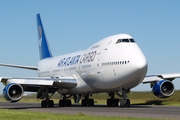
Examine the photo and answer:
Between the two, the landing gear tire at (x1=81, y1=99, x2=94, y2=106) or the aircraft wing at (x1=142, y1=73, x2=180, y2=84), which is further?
the landing gear tire at (x1=81, y1=99, x2=94, y2=106)

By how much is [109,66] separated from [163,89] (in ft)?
17.6

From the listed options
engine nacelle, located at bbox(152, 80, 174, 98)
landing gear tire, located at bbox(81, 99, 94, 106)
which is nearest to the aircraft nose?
engine nacelle, located at bbox(152, 80, 174, 98)

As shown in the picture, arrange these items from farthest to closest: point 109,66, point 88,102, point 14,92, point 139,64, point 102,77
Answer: point 88,102 < point 14,92 < point 102,77 < point 109,66 < point 139,64

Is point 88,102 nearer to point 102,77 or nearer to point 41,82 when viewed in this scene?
point 41,82

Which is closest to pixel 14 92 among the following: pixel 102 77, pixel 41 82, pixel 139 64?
pixel 41 82

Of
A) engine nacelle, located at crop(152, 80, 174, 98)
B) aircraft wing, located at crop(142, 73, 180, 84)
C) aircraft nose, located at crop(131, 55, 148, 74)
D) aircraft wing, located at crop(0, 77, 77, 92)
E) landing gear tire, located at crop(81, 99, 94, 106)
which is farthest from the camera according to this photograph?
landing gear tire, located at crop(81, 99, 94, 106)

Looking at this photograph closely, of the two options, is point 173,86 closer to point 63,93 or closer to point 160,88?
point 160,88

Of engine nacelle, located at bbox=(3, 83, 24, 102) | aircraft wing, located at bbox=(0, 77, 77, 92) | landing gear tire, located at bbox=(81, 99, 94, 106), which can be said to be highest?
aircraft wing, located at bbox=(0, 77, 77, 92)

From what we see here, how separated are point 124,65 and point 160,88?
16.6 feet

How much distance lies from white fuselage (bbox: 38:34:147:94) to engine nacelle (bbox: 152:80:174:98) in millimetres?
3430

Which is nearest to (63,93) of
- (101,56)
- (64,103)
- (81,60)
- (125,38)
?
(64,103)

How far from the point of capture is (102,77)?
93.7 feet

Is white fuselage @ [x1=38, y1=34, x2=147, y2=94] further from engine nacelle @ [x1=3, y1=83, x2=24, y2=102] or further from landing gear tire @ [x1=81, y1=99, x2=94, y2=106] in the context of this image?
engine nacelle @ [x1=3, y1=83, x2=24, y2=102]

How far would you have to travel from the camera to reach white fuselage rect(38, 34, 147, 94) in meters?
26.3
